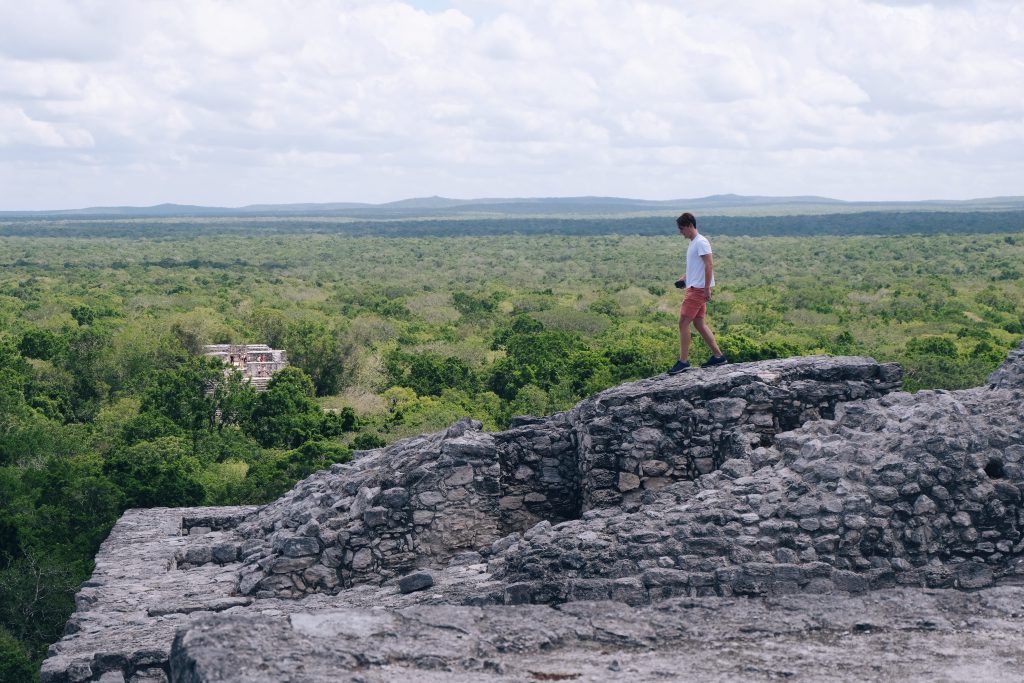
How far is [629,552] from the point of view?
8008 mm

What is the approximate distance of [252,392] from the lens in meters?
27.6

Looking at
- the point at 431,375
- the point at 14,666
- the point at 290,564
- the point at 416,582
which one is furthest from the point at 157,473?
the point at 431,375

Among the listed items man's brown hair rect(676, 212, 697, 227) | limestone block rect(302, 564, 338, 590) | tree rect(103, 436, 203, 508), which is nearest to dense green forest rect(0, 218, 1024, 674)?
tree rect(103, 436, 203, 508)

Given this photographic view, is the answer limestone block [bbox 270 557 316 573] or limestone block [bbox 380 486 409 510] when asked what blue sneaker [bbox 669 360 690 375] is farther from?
limestone block [bbox 270 557 316 573]

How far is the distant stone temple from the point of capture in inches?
1296

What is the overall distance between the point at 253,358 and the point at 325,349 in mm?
2364

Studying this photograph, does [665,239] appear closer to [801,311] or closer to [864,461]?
[801,311]

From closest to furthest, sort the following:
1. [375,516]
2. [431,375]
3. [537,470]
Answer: [375,516] < [537,470] < [431,375]

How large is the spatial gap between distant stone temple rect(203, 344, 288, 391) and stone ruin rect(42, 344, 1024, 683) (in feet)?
71.0

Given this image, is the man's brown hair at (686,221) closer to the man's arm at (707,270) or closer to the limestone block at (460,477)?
the man's arm at (707,270)

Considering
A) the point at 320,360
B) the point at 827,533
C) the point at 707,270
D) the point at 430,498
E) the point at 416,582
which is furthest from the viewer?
the point at 320,360

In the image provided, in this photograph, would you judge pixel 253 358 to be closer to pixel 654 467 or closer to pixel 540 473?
pixel 540 473

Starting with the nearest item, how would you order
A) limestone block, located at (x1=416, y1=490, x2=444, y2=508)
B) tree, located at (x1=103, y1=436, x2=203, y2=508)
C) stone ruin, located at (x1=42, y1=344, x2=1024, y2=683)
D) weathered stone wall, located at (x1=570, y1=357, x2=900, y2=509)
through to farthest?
stone ruin, located at (x1=42, y1=344, x2=1024, y2=683), limestone block, located at (x1=416, y1=490, x2=444, y2=508), weathered stone wall, located at (x1=570, y1=357, x2=900, y2=509), tree, located at (x1=103, y1=436, x2=203, y2=508)

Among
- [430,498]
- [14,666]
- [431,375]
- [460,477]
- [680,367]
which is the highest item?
[680,367]
